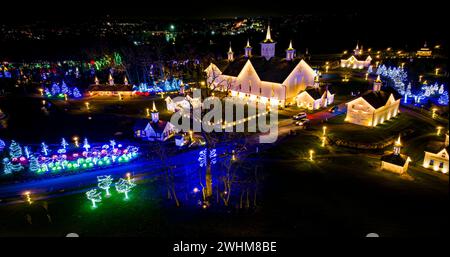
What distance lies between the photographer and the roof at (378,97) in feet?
123

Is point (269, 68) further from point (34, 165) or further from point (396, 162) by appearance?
point (34, 165)

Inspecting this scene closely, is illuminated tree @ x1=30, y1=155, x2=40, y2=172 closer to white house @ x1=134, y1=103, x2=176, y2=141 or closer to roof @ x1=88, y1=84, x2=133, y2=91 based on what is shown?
white house @ x1=134, y1=103, x2=176, y2=141

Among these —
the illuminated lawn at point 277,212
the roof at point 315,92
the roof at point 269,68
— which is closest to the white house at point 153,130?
Result: the illuminated lawn at point 277,212

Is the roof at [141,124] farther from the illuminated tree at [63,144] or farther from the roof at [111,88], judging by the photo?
the roof at [111,88]

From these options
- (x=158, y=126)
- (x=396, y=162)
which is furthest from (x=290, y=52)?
(x=396, y=162)

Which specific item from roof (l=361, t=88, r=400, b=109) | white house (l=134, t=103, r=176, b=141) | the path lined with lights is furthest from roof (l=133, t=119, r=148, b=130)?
roof (l=361, t=88, r=400, b=109)

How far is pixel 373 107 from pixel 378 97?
270 cm

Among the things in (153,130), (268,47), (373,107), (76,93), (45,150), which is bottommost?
(45,150)

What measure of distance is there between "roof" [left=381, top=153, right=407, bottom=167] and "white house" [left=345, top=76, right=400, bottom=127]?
483 inches

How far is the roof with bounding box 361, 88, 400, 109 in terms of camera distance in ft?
123

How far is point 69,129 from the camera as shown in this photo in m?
38.8

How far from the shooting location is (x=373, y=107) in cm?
3681

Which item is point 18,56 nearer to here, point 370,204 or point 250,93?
point 250,93
